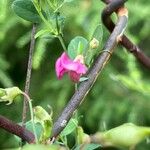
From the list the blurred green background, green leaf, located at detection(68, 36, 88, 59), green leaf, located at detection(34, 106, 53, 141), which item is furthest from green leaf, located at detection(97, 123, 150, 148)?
the blurred green background

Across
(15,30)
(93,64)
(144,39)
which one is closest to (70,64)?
(93,64)

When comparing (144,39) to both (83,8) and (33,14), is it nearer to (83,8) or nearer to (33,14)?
(83,8)

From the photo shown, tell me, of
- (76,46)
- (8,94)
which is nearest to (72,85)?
(76,46)

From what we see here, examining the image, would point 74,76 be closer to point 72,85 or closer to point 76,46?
point 76,46

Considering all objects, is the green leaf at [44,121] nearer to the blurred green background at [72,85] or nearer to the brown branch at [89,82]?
the brown branch at [89,82]

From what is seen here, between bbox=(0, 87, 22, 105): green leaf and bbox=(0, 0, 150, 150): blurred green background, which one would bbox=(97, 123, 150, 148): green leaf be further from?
bbox=(0, 0, 150, 150): blurred green background

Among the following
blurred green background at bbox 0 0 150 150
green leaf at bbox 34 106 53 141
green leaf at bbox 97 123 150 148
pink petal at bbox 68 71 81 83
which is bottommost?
blurred green background at bbox 0 0 150 150

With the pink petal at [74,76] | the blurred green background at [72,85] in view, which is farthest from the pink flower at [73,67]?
the blurred green background at [72,85]
